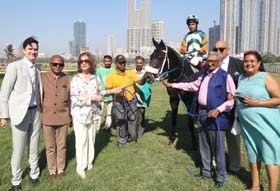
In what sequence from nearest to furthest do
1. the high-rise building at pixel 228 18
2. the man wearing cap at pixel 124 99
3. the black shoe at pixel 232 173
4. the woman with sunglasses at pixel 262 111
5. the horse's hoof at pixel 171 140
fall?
the woman with sunglasses at pixel 262 111
the black shoe at pixel 232 173
the man wearing cap at pixel 124 99
the horse's hoof at pixel 171 140
the high-rise building at pixel 228 18

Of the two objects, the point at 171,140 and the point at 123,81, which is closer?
the point at 123,81

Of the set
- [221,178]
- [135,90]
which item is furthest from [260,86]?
[135,90]

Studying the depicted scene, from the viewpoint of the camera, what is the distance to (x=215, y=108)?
13.8 feet

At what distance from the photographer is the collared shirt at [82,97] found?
15.3ft

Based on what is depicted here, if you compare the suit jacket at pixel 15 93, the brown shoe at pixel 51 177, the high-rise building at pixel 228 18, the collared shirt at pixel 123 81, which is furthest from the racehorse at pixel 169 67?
the high-rise building at pixel 228 18

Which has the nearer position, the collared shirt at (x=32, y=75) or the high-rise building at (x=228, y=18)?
the collared shirt at (x=32, y=75)

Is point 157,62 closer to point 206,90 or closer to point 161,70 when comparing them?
point 161,70

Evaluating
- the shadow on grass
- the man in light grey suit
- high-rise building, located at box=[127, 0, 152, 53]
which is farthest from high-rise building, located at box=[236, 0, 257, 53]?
the man in light grey suit

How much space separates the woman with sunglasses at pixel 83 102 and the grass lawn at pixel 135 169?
0.40m

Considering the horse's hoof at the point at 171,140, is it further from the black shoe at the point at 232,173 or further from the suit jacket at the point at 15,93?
the suit jacket at the point at 15,93

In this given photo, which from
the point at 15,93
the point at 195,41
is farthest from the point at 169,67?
the point at 15,93

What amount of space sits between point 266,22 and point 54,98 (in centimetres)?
8630

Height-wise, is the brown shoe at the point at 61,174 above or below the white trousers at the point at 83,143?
below

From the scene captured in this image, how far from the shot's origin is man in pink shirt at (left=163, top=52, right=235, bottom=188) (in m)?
4.13
